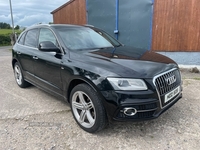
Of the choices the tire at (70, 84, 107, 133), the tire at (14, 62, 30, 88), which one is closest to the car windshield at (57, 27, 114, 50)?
the tire at (70, 84, 107, 133)

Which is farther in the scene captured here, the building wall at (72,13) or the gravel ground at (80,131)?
the building wall at (72,13)

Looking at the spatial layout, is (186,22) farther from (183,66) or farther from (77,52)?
(77,52)

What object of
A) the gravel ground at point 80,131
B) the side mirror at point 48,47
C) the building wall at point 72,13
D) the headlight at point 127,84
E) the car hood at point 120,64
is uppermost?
the building wall at point 72,13

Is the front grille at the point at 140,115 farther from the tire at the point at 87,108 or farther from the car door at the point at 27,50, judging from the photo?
the car door at the point at 27,50

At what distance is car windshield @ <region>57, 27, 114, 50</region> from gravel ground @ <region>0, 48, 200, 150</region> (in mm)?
1336

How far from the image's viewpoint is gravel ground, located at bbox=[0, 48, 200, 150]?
7.95 ft

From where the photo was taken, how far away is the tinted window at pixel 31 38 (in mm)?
3920

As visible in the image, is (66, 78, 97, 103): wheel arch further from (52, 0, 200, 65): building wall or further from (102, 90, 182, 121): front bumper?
(52, 0, 200, 65): building wall

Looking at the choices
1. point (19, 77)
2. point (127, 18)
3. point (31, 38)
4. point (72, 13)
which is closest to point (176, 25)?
point (127, 18)

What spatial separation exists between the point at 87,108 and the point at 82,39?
1.40 meters

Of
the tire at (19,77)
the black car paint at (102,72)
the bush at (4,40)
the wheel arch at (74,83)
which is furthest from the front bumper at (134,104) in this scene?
the bush at (4,40)

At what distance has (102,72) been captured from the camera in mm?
2328

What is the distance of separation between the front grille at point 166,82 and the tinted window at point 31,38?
9.24ft

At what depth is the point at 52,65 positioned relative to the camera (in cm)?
312
